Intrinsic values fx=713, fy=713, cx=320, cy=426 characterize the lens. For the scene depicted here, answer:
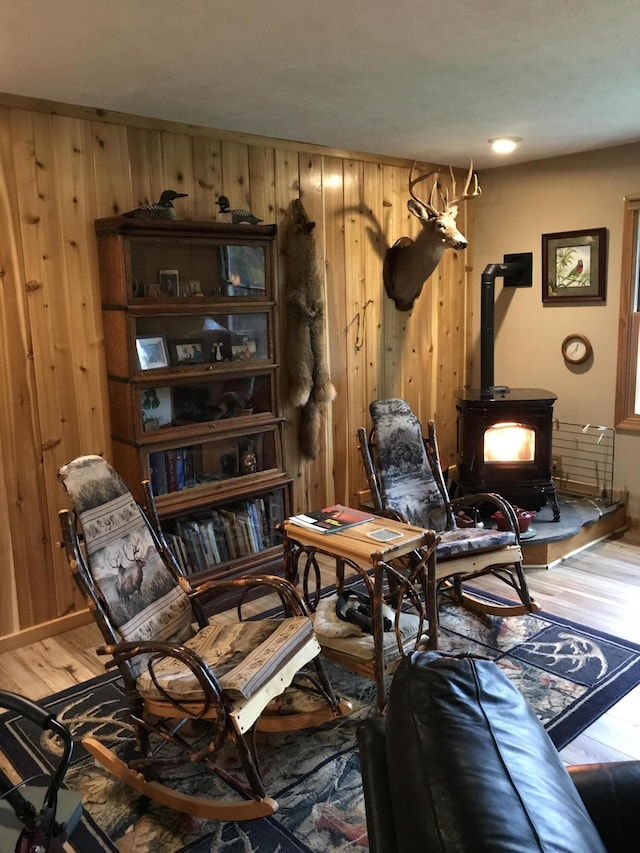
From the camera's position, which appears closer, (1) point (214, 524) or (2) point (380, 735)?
(2) point (380, 735)

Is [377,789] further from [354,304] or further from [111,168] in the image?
[354,304]

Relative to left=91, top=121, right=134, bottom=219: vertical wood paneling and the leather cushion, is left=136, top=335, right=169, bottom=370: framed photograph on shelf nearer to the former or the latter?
left=91, top=121, right=134, bottom=219: vertical wood paneling

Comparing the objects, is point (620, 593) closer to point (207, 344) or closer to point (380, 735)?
point (207, 344)

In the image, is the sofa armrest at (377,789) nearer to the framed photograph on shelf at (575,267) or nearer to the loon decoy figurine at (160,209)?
the loon decoy figurine at (160,209)

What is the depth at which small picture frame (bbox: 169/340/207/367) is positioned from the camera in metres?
3.64

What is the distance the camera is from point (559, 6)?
2.30 metres

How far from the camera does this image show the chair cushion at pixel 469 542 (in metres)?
3.25

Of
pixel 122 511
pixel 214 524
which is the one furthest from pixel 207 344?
pixel 122 511

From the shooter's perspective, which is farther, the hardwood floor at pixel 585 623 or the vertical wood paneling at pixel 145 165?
the vertical wood paneling at pixel 145 165

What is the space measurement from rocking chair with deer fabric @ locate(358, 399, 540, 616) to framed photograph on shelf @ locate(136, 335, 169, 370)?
1063mm

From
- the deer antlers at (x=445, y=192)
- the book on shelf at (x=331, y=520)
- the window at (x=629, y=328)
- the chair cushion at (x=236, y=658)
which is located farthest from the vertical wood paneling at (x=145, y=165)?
the window at (x=629, y=328)

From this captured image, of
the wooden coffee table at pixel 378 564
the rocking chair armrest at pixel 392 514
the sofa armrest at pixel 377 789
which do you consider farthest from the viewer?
the rocking chair armrest at pixel 392 514

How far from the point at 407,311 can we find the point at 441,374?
2.12ft

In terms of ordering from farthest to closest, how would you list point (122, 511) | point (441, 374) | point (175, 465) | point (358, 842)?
point (441, 374) → point (175, 465) → point (122, 511) → point (358, 842)
